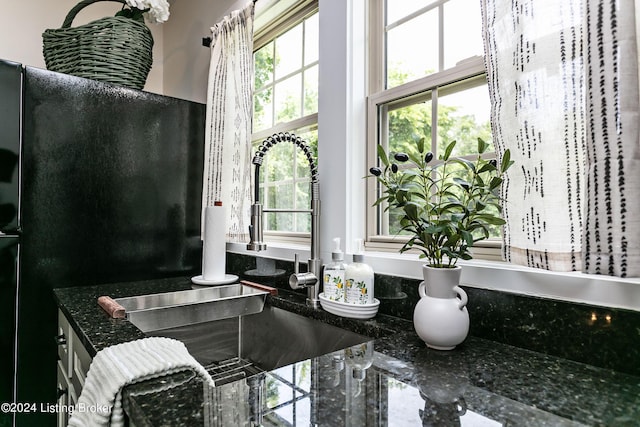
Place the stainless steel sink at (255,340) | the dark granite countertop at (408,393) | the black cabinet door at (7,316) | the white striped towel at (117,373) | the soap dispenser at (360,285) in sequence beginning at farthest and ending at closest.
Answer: the black cabinet door at (7,316) → the stainless steel sink at (255,340) → the soap dispenser at (360,285) → the white striped towel at (117,373) → the dark granite countertop at (408,393)

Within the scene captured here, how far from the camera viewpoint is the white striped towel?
64cm

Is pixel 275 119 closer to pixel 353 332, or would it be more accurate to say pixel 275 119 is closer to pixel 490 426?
pixel 353 332

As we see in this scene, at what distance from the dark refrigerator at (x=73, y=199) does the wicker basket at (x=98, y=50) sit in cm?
9

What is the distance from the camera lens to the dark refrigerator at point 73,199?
1.41 m

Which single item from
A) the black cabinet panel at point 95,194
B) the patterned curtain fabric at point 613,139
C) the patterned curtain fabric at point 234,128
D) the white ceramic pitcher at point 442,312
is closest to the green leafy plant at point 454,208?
the white ceramic pitcher at point 442,312

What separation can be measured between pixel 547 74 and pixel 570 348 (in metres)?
0.55

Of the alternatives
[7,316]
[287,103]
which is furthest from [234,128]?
[7,316]

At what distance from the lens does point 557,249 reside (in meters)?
0.72

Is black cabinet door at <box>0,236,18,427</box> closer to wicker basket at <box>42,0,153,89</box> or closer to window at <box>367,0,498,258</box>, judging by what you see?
wicker basket at <box>42,0,153,89</box>

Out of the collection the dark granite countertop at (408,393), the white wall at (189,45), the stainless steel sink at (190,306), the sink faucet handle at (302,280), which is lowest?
the stainless steel sink at (190,306)

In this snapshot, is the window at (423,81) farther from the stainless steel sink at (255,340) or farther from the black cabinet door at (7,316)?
the black cabinet door at (7,316)

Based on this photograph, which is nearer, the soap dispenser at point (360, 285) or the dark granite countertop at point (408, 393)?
the dark granite countertop at point (408, 393)

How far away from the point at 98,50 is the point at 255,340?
4.79ft

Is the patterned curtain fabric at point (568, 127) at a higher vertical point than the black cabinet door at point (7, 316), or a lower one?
higher
